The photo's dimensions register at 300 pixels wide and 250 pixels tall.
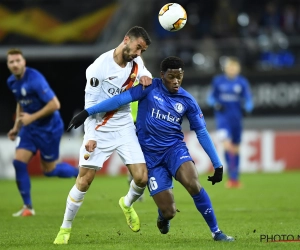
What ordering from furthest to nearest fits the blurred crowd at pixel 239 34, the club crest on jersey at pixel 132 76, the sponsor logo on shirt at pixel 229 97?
1. the blurred crowd at pixel 239 34
2. the sponsor logo on shirt at pixel 229 97
3. the club crest on jersey at pixel 132 76

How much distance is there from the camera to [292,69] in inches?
873

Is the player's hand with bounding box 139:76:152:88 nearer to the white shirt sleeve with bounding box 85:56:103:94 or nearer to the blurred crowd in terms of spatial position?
the white shirt sleeve with bounding box 85:56:103:94

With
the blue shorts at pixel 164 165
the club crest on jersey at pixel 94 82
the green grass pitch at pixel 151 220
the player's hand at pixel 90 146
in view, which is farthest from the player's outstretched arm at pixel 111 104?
the green grass pitch at pixel 151 220

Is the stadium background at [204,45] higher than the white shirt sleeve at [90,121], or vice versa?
the white shirt sleeve at [90,121]

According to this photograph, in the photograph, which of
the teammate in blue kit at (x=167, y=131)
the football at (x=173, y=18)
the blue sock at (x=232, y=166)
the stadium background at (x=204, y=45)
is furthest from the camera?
Answer: the stadium background at (x=204, y=45)

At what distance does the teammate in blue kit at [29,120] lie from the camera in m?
11.3

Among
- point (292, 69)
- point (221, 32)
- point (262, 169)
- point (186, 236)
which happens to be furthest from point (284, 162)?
point (186, 236)

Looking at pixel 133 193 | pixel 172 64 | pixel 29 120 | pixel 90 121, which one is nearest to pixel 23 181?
pixel 29 120

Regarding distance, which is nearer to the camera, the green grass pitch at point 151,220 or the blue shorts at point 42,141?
the green grass pitch at point 151,220

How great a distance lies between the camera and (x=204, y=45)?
72.0ft

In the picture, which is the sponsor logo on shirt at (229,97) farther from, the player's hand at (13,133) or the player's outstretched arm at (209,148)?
the player's outstretched arm at (209,148)
